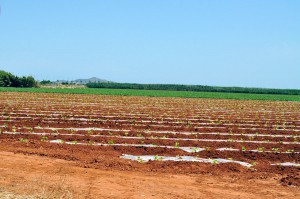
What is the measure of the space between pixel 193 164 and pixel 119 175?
2099 millimetres

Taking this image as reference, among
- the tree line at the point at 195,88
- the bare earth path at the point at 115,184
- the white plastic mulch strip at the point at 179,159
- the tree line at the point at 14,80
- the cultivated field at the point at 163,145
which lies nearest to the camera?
the bare earth path at the point at 115,184

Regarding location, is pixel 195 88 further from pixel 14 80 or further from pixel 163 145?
pixel 163 145

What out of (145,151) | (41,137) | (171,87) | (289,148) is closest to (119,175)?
(145,151)

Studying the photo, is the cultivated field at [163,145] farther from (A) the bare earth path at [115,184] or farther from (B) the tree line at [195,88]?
(B) the tree line at [195,88]

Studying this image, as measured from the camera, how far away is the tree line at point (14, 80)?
69.8 metres

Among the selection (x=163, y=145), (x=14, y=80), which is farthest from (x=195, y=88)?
(x=163, y=145)

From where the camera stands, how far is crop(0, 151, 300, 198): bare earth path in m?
7.37

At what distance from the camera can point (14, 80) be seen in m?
69.9

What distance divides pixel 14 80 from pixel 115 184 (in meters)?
65.8

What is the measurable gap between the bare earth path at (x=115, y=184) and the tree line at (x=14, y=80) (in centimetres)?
6307

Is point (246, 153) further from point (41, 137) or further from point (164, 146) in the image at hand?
point (41, 137)

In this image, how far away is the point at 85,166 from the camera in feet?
31.3

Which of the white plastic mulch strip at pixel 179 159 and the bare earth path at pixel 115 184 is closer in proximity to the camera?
the bare earth path at pixel 115 184

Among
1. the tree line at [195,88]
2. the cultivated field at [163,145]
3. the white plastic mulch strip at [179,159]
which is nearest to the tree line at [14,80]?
the tree line at [195,88]
